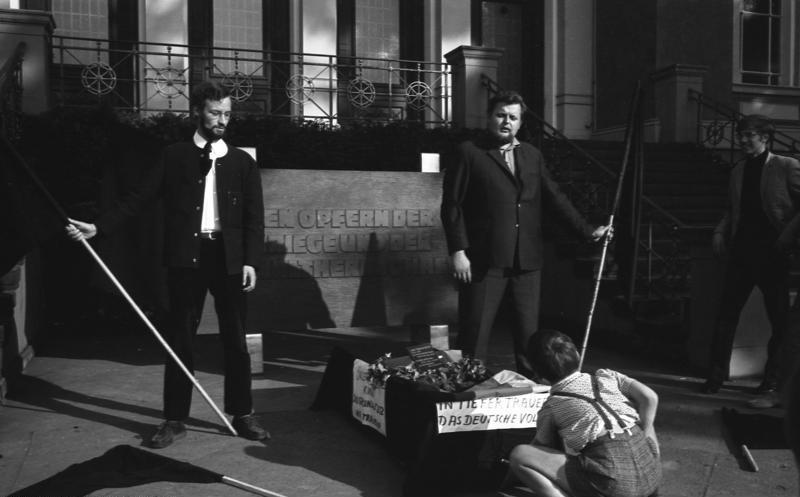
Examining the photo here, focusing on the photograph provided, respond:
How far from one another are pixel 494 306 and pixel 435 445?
1348 mm

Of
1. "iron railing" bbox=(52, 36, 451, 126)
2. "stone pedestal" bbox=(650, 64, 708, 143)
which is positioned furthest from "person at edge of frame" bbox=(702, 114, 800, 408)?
"stone pedestal" bbox=(650, 64, 708, 143)

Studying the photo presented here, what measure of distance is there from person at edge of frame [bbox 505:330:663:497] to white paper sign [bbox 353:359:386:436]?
1341 millimetres

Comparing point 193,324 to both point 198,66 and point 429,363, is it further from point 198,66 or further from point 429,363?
point 198,66

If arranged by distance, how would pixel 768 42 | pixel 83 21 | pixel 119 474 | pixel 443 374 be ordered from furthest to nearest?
pixel 768 42 < pixel 83 21 < pixel 443 374 < pixel 119 474

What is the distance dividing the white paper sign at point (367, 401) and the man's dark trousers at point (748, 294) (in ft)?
9.79

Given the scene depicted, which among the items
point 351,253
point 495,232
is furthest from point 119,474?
point 351,253

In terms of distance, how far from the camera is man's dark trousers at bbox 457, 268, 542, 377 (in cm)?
534

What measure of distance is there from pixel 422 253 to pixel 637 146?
267 cm

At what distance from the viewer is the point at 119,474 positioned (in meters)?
3.96

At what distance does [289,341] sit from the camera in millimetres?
9172

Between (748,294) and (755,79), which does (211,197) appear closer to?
(748,294)

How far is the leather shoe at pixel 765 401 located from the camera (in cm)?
602

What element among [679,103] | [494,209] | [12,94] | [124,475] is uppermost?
[679,103]

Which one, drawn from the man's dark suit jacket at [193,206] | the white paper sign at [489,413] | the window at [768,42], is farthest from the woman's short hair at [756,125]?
the window at [768,42]
